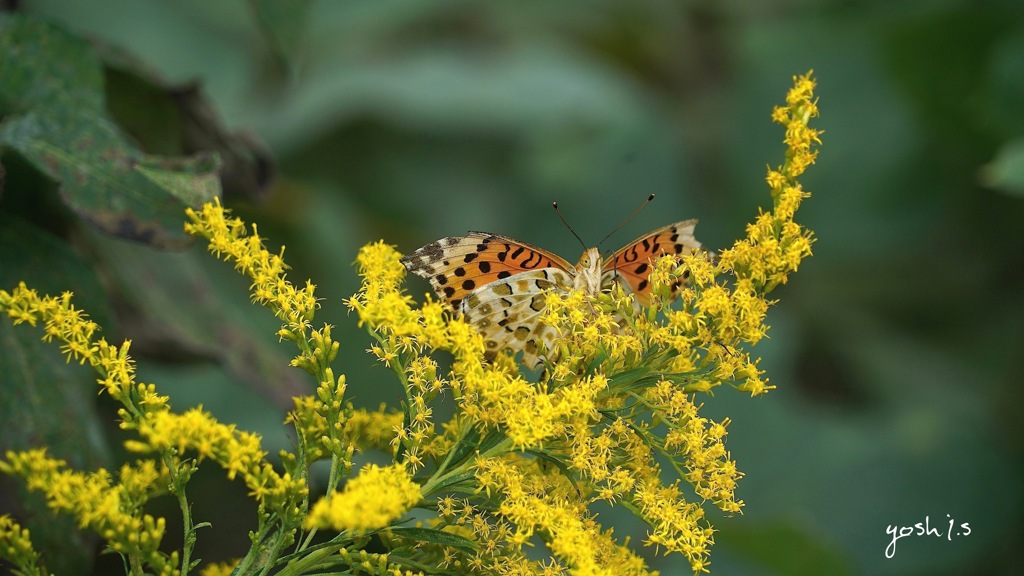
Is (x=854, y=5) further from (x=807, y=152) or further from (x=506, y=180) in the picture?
(x=807, y=152)

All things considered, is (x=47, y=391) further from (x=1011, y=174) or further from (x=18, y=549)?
(x=1011, y=174)

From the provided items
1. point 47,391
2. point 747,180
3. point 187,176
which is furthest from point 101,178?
point 747,180

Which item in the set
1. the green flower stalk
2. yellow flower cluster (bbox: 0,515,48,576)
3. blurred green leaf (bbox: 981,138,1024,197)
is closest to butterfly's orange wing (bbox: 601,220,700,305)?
the green flower stalk

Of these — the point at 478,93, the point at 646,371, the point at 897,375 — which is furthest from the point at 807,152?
the point at 478,93

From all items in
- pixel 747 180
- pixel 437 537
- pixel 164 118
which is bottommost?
pixel 437 537

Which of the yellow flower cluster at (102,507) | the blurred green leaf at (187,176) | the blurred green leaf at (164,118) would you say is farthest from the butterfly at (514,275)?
the blurred green leaf at (164,118)

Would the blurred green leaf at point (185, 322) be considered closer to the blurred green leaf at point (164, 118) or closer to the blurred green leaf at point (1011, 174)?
the blurred green leaf at point (164, 118)
